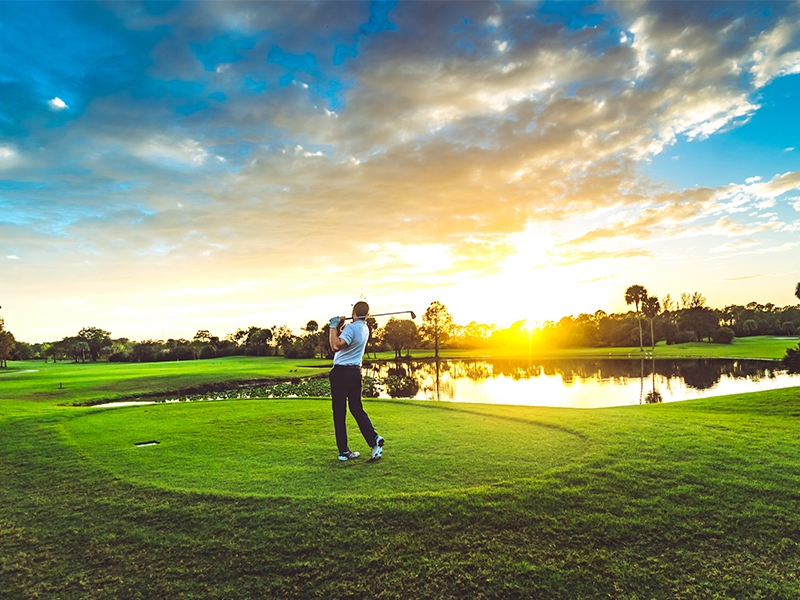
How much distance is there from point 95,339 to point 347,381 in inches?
5244

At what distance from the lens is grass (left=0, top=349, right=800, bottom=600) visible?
14.0 ft

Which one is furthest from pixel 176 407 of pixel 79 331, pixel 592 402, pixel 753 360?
pixel 79 331

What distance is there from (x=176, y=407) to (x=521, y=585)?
16363 millimetres

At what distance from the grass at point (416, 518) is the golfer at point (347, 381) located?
47 centimetres

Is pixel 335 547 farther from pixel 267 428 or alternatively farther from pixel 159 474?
pixel 267 428

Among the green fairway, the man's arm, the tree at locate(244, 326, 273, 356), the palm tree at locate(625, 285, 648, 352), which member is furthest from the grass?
the palm tree at locate(625, 285, 648, 352)

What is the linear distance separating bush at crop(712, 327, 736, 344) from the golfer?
11374 cm

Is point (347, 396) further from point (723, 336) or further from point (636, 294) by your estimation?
point (636, 294)

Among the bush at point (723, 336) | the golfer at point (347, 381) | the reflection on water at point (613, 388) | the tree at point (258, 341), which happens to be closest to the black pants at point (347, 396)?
the golfer at point (347, 381)

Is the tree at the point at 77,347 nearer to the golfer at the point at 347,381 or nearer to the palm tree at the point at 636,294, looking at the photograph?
the golfer at the point at 347,381

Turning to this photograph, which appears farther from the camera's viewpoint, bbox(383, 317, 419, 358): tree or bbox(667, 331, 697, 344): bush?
bbox(667, 331, 697, 344): bush

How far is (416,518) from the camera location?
5355 mm

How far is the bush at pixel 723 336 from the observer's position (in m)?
95.9

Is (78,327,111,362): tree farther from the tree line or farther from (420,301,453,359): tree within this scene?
(420,301,453,359): tree
